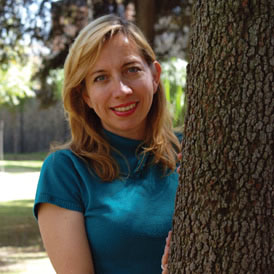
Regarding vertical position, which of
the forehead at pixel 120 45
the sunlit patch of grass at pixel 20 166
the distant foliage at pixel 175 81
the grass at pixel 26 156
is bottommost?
the grass at pixel 26 156

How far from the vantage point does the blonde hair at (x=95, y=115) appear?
2453mm

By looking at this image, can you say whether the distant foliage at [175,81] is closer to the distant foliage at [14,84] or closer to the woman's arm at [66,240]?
the woman's arm at [66,240]

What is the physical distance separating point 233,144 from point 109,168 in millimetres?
817

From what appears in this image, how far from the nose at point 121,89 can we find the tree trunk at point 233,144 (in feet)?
2.07

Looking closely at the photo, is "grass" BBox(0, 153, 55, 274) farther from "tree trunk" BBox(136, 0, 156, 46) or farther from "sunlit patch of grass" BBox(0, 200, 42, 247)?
"tree trunk" BBox(136, 0, 156, 46)

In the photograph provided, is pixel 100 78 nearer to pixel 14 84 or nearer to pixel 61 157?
pixel 61 157

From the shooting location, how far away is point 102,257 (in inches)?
91.3

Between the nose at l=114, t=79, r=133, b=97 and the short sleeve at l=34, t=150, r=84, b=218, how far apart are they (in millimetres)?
323

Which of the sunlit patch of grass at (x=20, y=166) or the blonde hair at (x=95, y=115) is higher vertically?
the blonde hair at (x=95, y=115)

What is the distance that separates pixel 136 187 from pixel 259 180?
2.76ft

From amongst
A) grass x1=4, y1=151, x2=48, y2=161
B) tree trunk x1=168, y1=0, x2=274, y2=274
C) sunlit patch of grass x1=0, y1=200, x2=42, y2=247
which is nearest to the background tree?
sunlit patch of grass x1=0, y1=200, x2=42, y2=247

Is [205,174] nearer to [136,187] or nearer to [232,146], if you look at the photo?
[232,146]

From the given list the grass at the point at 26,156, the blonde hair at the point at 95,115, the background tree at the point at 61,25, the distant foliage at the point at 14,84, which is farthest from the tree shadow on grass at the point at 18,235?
the grass at the point at 26,156

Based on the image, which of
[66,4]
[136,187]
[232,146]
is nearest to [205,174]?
[232,146]
